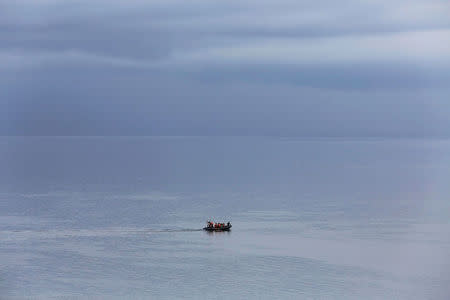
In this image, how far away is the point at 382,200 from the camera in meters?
87.8

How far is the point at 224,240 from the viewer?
201ft

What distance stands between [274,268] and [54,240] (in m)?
19.3

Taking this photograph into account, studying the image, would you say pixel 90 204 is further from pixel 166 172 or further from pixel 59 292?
pixel 166 172

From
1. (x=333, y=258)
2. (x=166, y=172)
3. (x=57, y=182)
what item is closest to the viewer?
(x=333, y=258)

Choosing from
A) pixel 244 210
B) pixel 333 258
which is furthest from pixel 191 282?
pixel 244 210

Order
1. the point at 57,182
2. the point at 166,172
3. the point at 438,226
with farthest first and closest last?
the point at 166,172
the point at 57,182
the point at 438,226

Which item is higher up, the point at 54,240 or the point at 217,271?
the point at 54,240

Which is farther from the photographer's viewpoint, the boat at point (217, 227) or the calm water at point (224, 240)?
the boat at point (217, 227)

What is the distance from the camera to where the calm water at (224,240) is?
46844mm

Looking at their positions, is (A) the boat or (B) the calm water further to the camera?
(A) the boat

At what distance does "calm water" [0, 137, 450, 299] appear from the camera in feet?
154

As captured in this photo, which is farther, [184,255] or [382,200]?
[382,200]

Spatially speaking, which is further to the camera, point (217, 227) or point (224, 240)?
point (217, 227)

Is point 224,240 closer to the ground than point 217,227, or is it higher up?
closer to the ground
